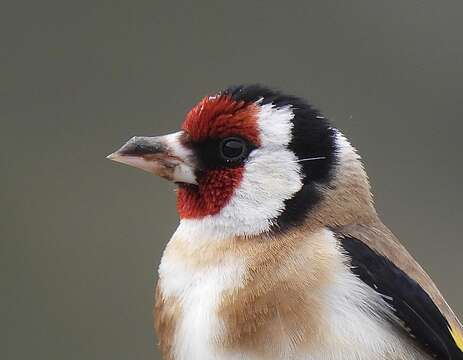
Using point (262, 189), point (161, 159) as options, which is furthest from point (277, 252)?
point (161, 159)

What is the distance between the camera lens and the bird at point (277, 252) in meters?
1.62

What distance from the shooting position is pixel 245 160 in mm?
1770

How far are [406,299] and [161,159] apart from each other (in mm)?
476

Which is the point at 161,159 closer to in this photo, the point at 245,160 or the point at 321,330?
the point at 245,160

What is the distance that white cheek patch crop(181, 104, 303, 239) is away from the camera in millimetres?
1724

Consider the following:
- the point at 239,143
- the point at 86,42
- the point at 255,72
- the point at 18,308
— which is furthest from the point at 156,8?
the point at 239,143

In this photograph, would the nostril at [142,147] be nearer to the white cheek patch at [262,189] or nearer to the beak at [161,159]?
the beak at [161,159]

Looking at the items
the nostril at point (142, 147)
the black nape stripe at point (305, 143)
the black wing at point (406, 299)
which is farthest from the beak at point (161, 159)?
the black wing at point (406, 299)

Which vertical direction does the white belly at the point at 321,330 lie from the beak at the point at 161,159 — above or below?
below

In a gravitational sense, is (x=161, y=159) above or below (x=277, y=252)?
above

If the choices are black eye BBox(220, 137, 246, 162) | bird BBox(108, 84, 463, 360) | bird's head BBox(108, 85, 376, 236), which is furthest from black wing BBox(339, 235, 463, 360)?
black eye BBox(220, 137, 246, 162)

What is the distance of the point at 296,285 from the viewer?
1.62 m

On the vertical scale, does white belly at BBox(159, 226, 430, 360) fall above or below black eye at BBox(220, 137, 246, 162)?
below

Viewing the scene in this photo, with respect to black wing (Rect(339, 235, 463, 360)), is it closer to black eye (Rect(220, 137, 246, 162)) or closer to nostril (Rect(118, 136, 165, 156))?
black eye (Rect(220, 137, 246, 162))
